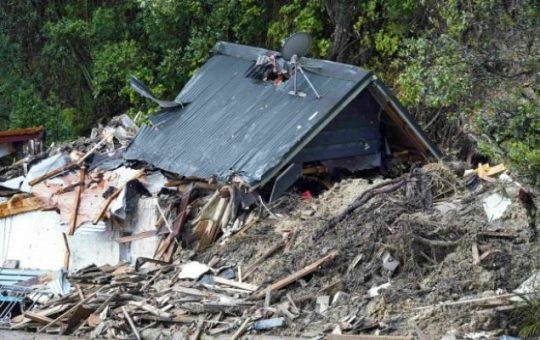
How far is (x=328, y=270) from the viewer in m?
14.2

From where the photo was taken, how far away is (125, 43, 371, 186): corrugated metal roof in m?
17.4

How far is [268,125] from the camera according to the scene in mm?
18094

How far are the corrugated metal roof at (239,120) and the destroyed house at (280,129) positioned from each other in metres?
0.02

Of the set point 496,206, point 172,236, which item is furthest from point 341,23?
point 496,206

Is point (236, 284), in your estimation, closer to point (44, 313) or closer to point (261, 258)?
point (261, 258)

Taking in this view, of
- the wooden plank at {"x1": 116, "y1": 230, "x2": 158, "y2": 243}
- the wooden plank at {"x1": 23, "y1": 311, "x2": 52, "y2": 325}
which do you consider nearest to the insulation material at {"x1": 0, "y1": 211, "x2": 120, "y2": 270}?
the wooden plank at {"x1": 116, "y1": 230, "x2": 158, "y2": 243}

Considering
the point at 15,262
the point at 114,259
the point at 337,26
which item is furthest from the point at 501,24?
the point at 337,26

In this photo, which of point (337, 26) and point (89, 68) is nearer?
point (337, 26)

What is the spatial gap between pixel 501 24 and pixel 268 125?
6.47 meters

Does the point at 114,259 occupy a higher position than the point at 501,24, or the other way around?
the point at 501,24

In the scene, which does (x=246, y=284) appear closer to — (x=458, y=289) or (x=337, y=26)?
(x=458, y=289)

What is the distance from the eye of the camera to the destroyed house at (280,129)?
17.3m

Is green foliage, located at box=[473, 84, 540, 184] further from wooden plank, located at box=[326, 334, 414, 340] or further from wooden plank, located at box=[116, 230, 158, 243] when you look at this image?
wooden plank, located at box=[116, 230, 158, 243]

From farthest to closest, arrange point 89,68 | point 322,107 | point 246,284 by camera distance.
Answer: point 89,68
point 322,107
point 246,284
